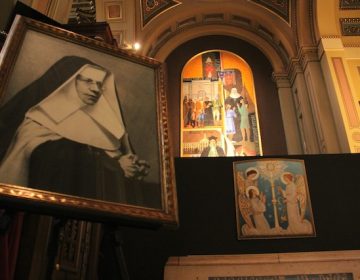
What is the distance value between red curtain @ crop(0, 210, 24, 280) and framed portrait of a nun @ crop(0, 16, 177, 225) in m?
0.38

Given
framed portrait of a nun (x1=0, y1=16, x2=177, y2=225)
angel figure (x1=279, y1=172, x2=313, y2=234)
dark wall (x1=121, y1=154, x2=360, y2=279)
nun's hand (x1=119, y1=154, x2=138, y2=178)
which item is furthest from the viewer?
angel figure (x1=279, y1=172, x2=313, y2=234)

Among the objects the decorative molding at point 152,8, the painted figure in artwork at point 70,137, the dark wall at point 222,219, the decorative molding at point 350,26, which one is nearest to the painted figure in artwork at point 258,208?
the dark wall at point 222,219

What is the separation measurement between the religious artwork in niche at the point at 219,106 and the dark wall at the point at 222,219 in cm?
346

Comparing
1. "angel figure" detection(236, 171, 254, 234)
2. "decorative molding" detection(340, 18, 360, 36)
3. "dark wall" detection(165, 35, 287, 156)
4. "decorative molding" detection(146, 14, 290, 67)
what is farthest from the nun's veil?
"decorative molding" detection(340, 18, 360, 36)

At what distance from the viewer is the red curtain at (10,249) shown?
1.45m

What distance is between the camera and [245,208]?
138 inches

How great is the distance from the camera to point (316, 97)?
681 centimetres

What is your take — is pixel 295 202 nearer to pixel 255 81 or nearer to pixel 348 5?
pixel 255 81

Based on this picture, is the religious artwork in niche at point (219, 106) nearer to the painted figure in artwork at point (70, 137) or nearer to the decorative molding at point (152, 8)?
the decorative molding at point (152, 8)

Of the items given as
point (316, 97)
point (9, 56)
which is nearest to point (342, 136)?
point (316, 97)

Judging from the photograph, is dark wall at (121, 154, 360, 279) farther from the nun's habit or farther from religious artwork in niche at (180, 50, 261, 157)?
religious artwork in niche at (180, 50, 261, 157)

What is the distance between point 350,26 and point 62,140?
745 centimetres

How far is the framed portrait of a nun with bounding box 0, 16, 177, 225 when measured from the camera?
48.3 inches

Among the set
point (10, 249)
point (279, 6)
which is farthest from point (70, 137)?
point (279, 6)
